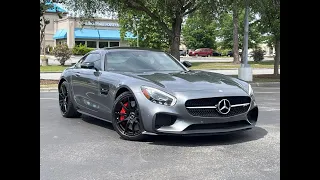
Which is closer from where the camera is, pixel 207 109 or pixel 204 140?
pixel 207 109

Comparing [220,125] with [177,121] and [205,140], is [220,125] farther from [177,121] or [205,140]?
[177,121]

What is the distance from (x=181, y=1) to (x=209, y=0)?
163cm

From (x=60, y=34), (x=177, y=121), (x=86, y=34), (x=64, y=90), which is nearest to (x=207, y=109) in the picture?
(x=177, y=121)

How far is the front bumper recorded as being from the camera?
491 centimetres

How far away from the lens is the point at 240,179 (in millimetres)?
3715

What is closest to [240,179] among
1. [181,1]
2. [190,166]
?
[190,166]

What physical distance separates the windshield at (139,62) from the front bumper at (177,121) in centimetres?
121

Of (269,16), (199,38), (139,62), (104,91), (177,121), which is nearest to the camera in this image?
(177,121)

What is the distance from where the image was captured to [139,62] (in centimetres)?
639

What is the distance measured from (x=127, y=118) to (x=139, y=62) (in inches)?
51.4

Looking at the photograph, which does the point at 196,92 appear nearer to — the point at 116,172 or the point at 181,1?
the point at 116,172

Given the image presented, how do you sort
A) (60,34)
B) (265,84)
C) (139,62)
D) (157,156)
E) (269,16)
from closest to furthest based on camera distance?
(157,156) < (139,62) < (265,84) < (269,16) < (60,34)

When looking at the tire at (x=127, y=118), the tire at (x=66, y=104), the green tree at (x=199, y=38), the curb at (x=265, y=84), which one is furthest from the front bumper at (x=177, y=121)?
the green tree at (x=199, y=38)

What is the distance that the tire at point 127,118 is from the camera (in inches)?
207
